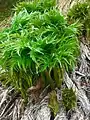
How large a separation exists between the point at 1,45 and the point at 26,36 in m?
0.11

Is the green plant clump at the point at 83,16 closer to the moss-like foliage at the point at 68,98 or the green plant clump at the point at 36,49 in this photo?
the green plant clump at the point at 36,49

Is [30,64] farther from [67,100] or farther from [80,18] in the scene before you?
[80,18]

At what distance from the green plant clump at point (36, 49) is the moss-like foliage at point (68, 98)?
0.21 ft

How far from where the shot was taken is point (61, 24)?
1667mm

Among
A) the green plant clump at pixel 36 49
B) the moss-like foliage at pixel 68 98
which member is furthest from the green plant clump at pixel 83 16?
the moss-like foliage at pixel 68 98

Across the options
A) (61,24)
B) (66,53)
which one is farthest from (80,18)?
(66,53)

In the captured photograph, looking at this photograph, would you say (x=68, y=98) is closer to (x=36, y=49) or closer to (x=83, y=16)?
(x=36, y=49)

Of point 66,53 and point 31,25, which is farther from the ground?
point 31,25

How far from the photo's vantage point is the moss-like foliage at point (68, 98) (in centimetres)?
164

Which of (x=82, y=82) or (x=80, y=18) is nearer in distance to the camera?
(x=82, y=82)

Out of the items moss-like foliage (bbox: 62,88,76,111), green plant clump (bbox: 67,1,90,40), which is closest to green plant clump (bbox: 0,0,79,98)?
moss-like foliage (bbox: 62,88,76,111)

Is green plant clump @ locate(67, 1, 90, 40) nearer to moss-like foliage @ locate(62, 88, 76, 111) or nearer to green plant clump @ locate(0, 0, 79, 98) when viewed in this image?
green plant clump @ locate(0, 0, 79, 98)

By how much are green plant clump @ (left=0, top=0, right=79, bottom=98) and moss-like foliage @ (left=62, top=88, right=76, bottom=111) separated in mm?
64

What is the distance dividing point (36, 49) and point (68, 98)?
29cm
